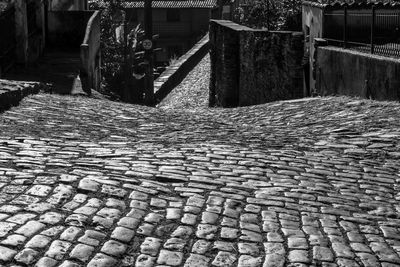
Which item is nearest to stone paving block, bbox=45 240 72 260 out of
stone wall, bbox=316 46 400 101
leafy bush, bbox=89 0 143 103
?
stone wall, bbox=316 46 400 101

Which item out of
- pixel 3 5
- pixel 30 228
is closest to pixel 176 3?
pixel 3 5

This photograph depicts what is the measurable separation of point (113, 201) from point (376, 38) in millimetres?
9137

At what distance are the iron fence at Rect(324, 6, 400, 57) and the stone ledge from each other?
5.52 meters

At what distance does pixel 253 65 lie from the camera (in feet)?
68.3

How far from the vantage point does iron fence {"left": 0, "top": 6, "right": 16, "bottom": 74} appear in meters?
19.8

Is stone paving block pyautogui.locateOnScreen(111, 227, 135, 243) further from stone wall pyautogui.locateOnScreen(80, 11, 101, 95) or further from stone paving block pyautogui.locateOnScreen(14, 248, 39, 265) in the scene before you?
stone wall pyautogui.locateOnScreen(80, 11, 101, 95)

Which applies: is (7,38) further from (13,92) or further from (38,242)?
(38,242)

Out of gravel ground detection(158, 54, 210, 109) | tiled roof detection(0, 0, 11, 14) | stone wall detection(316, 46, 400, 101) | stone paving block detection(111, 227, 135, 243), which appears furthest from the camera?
gravel ground detection(158, 54, 210, 109)

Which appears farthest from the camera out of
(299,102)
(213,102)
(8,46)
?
(213,102)

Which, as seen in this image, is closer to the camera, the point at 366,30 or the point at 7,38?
the point at 366,30

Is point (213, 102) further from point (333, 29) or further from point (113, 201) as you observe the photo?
point (113, 201)

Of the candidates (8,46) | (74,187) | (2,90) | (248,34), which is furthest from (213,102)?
A: (74,187)

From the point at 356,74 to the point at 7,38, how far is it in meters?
8.87

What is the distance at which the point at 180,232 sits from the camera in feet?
19.8
